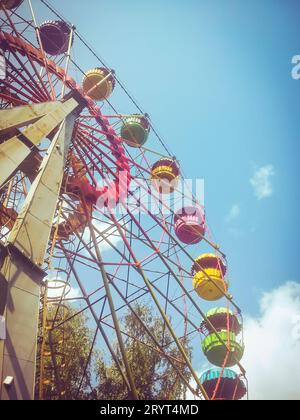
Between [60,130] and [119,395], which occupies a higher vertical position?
[60,130]

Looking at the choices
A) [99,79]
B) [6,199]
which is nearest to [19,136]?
[6,199]

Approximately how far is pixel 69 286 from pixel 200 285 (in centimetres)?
636

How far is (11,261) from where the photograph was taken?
5.84 meters

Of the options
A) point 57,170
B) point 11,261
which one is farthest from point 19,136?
point 11,261

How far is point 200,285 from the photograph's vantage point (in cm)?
1606

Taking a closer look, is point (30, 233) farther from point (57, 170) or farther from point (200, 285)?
point (200, 285)

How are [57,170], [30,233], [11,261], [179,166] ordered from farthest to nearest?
1. [179,166]
2. [57,170]
3. [30,233]
4. [11,261]

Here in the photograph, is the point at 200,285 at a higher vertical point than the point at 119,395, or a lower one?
higher

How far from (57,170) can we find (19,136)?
3.81 feet
